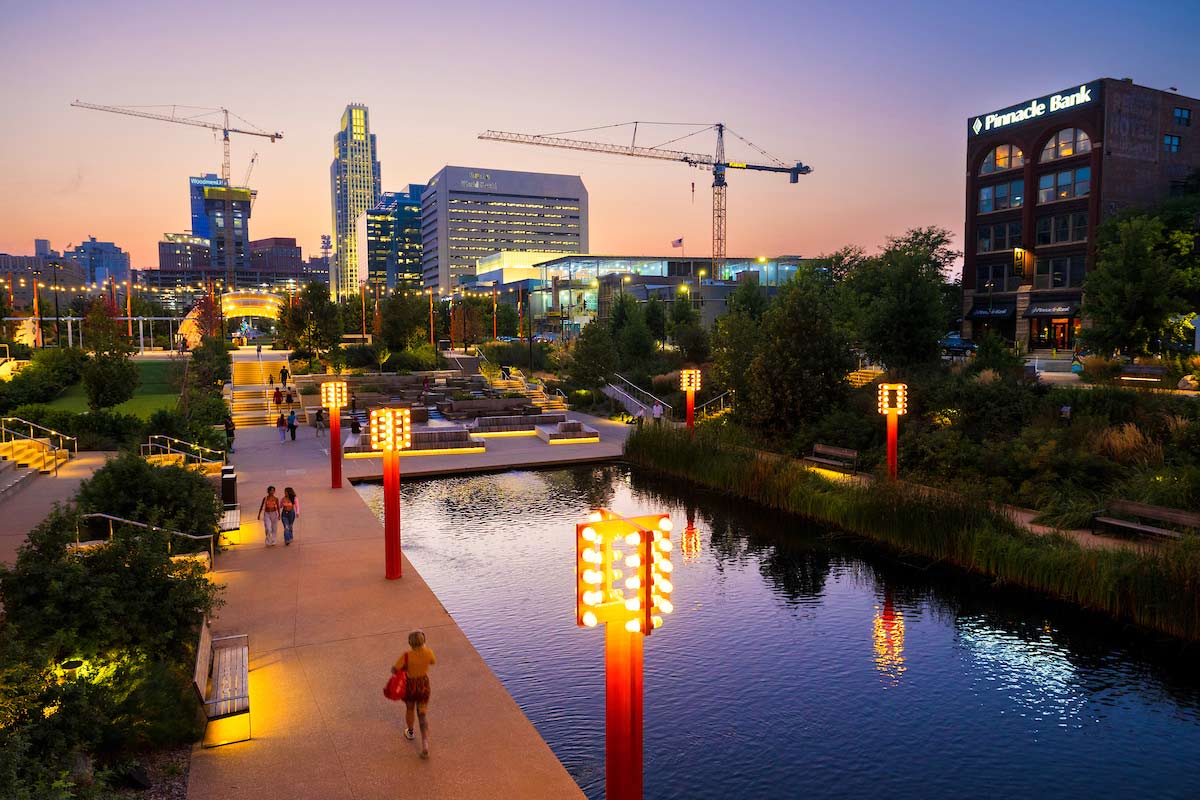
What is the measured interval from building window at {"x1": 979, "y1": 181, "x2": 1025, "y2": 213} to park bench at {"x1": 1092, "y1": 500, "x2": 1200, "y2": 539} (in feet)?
187

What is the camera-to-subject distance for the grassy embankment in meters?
13.3

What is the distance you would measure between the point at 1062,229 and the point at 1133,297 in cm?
3226

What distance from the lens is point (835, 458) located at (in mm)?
26766

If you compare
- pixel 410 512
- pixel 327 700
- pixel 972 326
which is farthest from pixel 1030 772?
pixel 972 326

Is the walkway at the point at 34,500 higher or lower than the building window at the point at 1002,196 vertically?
lower

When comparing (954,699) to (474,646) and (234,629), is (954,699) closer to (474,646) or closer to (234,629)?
(474,646)

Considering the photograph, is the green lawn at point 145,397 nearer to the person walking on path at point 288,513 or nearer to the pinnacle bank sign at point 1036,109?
the person walking on path at point 288,513

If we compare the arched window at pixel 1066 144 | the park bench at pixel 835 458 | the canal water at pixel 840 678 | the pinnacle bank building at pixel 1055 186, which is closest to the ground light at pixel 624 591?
the canal water at pixel 840 678

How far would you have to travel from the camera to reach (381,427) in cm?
1669

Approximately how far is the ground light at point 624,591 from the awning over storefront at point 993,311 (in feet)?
226

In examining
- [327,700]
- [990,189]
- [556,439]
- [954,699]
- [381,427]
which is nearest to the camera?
[327,700]

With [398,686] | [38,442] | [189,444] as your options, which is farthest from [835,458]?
[38,442]

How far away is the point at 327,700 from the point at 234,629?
3358 millimetres

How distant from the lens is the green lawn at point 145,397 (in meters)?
37.5
